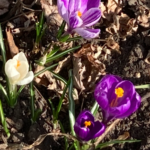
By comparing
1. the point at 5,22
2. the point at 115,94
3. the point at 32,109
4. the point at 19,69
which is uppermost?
the point at 5,22

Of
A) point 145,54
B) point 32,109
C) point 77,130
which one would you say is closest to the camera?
point 77,130

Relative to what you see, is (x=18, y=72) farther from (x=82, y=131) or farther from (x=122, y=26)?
(x=122, y=26)

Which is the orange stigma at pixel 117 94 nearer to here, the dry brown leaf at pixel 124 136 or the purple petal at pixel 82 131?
the purple petal at pixel 82 131

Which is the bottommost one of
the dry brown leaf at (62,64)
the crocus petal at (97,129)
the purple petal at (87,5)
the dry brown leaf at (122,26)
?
the crocus petal at (97,129)

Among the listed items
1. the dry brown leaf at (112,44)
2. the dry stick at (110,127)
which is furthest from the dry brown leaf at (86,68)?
the dry stick at (110,127)

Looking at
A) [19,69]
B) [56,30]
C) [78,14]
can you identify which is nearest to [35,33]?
[56,30]

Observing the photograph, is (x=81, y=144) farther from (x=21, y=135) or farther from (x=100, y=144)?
(x=21, y=135)

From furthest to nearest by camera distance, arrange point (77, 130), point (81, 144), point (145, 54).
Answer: point (145, 54)
point (81, 144)
point (77, 130)
